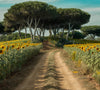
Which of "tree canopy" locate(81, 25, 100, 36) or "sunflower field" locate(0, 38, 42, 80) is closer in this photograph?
"sunflower field" locate(0, 38, 42, 80)

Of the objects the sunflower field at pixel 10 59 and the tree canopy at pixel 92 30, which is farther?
the tree canopy at pixel 92 30

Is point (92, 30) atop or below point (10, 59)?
atop

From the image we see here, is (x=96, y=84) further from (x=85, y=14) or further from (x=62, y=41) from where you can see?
(x=85, y=14)

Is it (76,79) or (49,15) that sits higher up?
(49,15)

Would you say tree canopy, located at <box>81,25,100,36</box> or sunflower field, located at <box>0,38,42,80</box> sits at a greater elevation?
tree canopy, located at <box>81,25,100,36</box>

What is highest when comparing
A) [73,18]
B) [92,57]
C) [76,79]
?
[73,18]

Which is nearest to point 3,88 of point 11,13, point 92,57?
point 92,57

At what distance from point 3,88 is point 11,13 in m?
26.7

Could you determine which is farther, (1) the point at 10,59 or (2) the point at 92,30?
(2) the point at 92,30

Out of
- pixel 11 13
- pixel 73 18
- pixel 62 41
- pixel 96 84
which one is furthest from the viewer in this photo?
pixel 73 18

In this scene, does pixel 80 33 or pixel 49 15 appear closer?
pixel 49 15

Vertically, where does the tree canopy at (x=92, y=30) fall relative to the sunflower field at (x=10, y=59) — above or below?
above

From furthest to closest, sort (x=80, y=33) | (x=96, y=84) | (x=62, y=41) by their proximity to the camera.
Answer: (x=80, y=33)
(x=62, y=41)
(x=96, y=84)

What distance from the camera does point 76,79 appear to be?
7.99 metres
